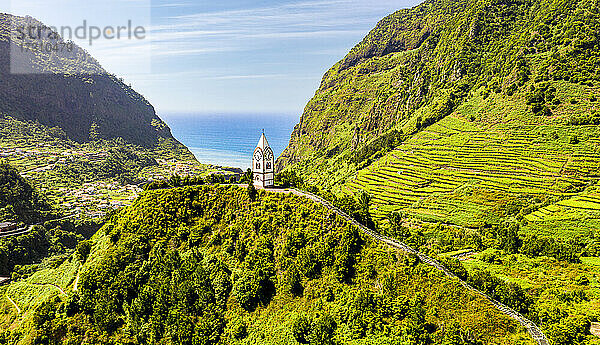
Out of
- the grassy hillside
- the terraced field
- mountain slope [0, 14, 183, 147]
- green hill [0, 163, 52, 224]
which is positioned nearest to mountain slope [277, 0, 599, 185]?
the terraced field

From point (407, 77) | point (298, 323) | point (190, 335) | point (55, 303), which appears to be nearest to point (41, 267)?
point (55, 303)

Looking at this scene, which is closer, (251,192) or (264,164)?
(251,192)

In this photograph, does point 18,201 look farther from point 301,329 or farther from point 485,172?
point 485,172

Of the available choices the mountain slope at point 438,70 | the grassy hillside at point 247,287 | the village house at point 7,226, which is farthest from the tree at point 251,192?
the village house at point 7,226

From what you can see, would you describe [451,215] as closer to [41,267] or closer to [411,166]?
[411,166]

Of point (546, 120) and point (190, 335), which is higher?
point (546, 120)

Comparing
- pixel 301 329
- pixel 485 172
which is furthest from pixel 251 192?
pixel 485 172

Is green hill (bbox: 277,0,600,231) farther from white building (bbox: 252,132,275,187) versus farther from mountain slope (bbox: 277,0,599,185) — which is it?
white building (bbox: 252,132,275,187)
